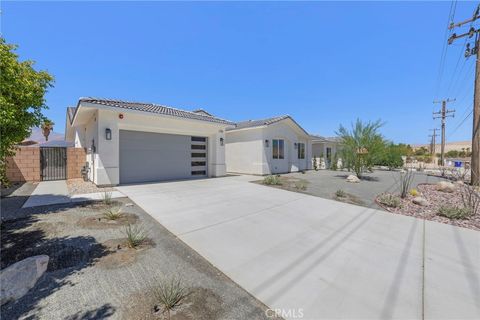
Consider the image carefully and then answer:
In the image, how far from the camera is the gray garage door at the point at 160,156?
32.6 ft

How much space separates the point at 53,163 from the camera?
11.2 meters

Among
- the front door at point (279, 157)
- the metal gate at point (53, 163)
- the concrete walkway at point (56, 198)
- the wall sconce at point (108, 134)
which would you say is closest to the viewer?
the concrete walkway at point (56, 198)

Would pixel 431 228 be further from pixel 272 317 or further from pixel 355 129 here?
pixel 355 129

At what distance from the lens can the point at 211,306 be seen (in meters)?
2.25

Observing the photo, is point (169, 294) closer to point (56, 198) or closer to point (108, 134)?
point (56, 198)

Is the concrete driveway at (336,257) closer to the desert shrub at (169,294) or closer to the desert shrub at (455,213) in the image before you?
the desert shrub at (169,294)

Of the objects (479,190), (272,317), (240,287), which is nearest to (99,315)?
(240,287)

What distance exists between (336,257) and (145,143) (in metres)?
9.78

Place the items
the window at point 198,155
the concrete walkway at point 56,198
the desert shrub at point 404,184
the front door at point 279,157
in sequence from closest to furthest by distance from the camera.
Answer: the concrete walkway at point 56,198
the desert shrub at point 404,184
the window at point 198,155
the front door at point 279,157

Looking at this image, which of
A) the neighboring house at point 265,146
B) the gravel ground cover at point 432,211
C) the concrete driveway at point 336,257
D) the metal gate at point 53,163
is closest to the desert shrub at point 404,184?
the gravel ground cover at point 432,211

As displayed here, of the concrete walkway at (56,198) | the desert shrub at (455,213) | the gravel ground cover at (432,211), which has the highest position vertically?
the concrete walkway at (56,198)

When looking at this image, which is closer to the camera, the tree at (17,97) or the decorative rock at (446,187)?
the tree at (17,97)

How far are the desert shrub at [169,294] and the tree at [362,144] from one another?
13.9 metres

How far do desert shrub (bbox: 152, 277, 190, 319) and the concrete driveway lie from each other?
0.71 metres
